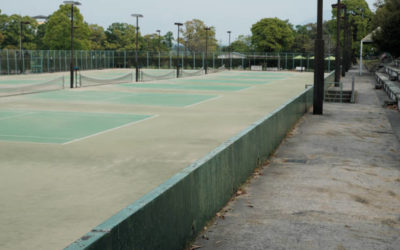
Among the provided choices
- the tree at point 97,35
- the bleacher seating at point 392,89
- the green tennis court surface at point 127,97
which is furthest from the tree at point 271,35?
the green tennis court surface at point 127,97

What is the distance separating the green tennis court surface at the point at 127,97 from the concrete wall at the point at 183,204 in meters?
16.2

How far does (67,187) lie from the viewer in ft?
30.9

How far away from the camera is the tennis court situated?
7.65 metres

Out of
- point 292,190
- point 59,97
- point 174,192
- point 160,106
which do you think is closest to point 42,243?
point 174,192

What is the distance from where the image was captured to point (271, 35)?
115438 mm

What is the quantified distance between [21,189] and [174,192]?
493cm

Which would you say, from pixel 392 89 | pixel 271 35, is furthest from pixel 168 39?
pixel 392 89

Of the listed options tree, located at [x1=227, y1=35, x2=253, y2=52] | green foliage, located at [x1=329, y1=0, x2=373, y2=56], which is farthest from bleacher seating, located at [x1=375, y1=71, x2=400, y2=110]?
tree, located at [x1=227, y1=35, x2=253, y2=52]

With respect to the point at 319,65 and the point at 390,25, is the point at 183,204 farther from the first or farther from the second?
the point at 390,25

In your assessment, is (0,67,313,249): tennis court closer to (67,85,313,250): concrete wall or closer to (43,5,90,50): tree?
(67,85,313,250): concrete wall

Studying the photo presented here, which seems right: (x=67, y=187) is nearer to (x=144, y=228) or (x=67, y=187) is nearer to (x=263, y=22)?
(x=144, y=228)

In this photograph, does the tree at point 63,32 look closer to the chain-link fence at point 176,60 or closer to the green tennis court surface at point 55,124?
the chain-link fence at point 176,60

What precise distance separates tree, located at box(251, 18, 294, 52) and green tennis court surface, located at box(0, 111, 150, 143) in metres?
97.7

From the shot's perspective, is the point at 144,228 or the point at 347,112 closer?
the point at 144,228
